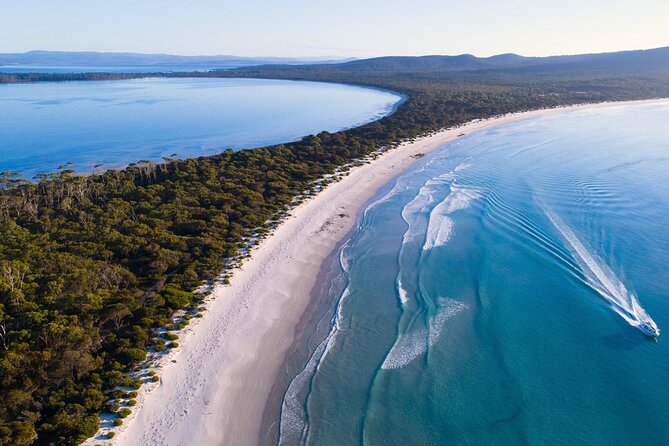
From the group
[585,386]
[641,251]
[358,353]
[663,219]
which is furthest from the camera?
[663,219]

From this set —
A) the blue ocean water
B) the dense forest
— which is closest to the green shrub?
the dense forest

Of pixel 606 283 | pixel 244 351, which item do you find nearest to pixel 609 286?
pixel 606 283

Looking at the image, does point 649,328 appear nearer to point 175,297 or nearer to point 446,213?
point 446,213

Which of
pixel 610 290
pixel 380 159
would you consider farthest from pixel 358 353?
pixel 380 159

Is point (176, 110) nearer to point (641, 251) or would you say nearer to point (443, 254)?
point (443, 254)

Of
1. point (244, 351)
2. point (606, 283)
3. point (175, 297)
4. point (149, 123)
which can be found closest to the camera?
point (244, 351)

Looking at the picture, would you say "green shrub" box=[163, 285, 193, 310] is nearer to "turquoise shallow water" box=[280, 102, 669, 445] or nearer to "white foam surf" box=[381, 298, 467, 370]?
"turquoise shallow water" box=[280, 102, 669, 445]
